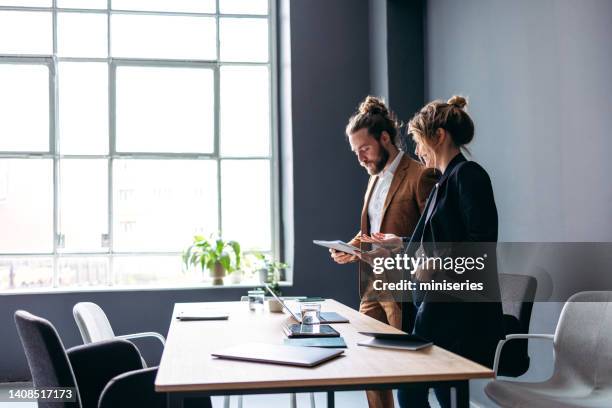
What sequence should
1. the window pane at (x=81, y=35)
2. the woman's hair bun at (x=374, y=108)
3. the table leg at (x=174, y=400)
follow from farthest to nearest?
1. the window pane at (x=81, y=35)
2. the woman's hair bun at (x=374, y=108)
3. the table leg at (x=174, y=400)

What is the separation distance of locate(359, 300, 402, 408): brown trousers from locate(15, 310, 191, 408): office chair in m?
0.81

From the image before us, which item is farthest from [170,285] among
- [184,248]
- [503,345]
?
[503,345]

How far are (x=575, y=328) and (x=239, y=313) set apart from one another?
4.75ft

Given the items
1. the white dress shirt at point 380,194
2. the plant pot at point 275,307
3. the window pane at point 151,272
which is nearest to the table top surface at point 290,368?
the plant pot at point 275,307

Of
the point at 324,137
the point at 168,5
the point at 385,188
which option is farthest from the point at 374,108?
the point at 168,5

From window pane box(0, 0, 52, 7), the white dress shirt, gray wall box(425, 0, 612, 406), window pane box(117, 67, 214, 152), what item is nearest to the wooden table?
the white dress shirt

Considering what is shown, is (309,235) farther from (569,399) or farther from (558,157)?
(569,399)

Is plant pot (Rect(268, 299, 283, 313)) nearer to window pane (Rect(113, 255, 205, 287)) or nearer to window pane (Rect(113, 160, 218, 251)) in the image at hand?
window pane (Rect(113, 255, 205, 287))

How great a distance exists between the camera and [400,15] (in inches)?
187

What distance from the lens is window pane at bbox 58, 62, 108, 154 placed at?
522 centimetres

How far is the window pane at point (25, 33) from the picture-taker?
518 cm

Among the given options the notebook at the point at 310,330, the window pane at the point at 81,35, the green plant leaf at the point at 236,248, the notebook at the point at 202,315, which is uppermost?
the window pane at the point at 81,35

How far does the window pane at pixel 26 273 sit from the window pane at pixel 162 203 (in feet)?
1.91

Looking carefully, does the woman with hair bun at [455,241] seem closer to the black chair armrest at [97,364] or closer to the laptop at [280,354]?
the laptop at [280,354]
